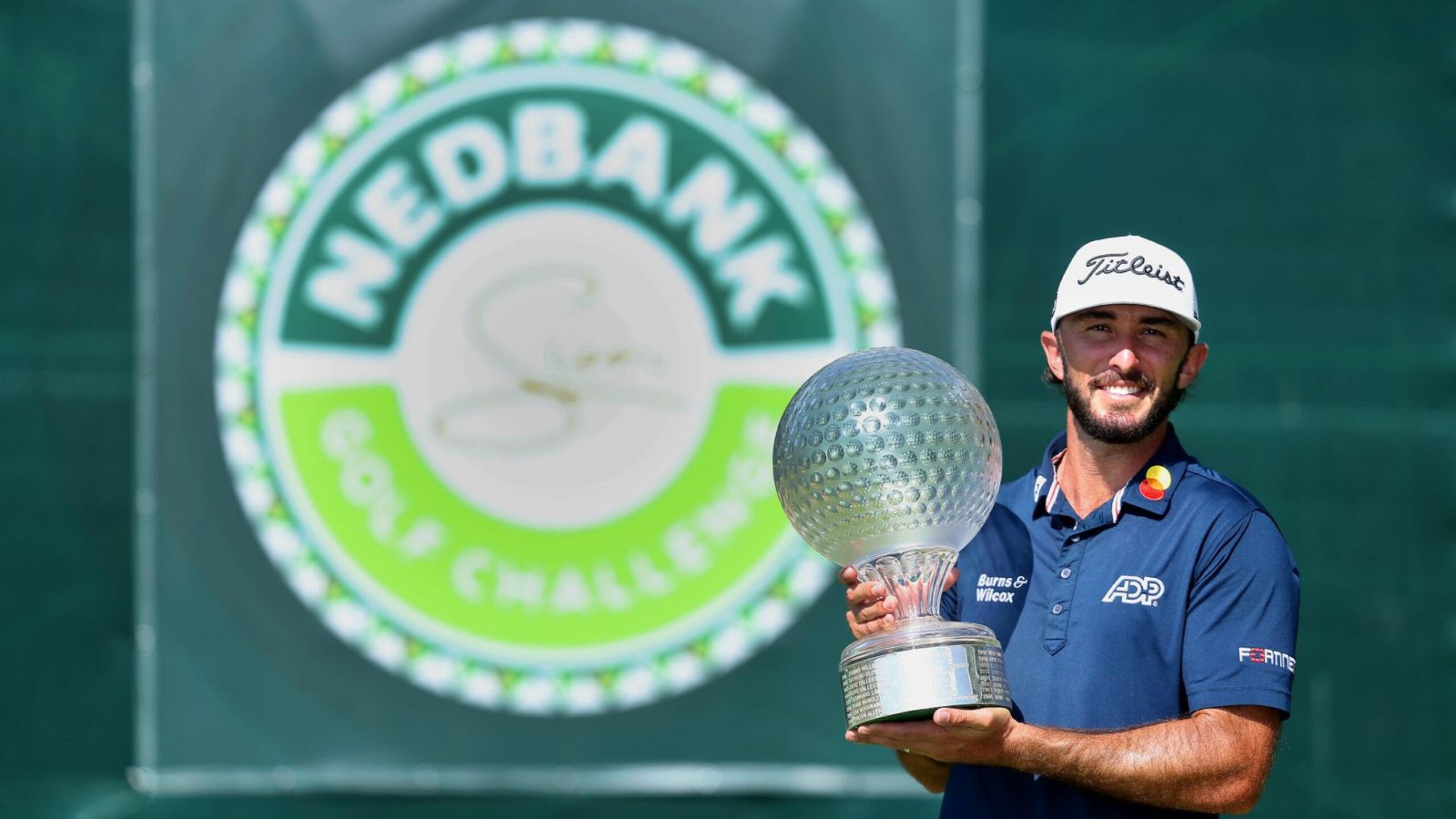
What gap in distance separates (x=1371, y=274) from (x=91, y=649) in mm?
2321

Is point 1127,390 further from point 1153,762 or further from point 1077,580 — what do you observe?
point 1153,762

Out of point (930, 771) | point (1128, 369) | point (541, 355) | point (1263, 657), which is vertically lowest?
point (930, 771)

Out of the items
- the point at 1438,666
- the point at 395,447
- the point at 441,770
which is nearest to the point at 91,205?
the point at 395,447

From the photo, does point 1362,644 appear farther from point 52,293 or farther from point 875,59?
point 52,293

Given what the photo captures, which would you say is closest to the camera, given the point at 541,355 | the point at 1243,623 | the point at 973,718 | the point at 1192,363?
the point at 973,718

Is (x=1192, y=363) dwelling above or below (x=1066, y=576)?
above

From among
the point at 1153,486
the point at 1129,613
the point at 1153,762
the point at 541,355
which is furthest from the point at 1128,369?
the point at 541,355

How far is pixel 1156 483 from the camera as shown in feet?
5.23

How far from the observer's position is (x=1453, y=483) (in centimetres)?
313

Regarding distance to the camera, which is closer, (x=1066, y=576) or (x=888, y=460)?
(x=888, y=460)

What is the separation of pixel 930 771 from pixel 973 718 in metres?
0.33

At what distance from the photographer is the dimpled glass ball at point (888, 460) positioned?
1.49m

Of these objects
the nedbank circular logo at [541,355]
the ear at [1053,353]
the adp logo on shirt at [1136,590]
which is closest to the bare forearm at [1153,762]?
the adp logo on shirt at [1136,590]

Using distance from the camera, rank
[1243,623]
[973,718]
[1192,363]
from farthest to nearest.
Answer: [1192,363]
[1243,623]
[973,718]
